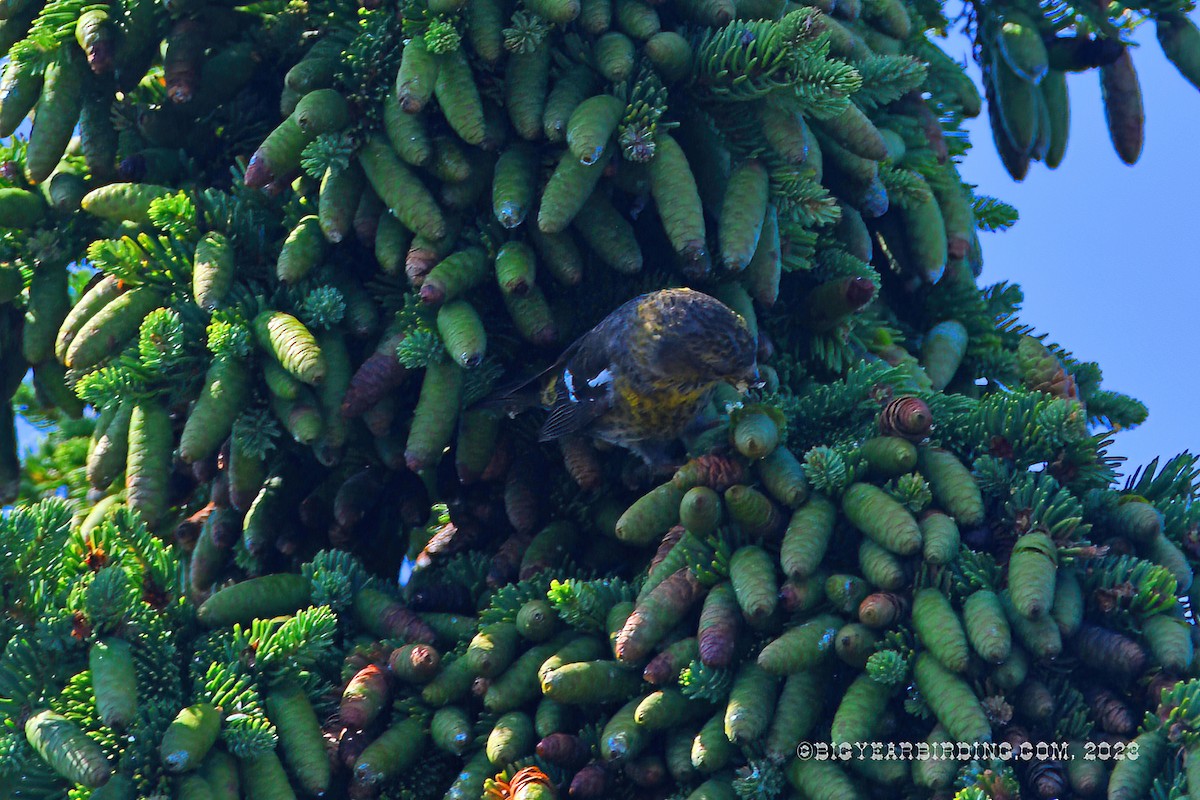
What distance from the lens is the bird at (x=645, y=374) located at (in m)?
3.21

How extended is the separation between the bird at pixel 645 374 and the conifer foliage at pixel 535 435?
72 mm

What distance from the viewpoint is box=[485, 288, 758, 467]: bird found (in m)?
3.21

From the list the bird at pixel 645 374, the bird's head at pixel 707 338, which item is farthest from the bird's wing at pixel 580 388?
the bird's head at pixel 707 338

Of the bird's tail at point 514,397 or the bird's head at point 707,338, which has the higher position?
the bird's head at point 707,338

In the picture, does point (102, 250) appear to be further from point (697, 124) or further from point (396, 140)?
point (697, 124)

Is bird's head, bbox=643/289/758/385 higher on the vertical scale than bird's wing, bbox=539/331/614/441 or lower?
higher

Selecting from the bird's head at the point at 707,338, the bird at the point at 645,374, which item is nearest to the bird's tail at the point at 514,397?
the bird at the point at 645,374

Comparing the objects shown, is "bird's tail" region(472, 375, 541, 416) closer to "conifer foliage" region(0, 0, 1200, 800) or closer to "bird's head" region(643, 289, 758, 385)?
"conifer foliage" region(0, 0, 1200, 800)

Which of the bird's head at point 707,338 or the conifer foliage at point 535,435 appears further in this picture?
the bird's head at point 707,338

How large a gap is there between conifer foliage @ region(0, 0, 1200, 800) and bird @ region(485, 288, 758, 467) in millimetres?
72

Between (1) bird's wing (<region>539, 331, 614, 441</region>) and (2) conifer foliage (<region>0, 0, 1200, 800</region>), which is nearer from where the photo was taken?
(2) conifer foliage (<region>0, 0, 1200, 800</region>)

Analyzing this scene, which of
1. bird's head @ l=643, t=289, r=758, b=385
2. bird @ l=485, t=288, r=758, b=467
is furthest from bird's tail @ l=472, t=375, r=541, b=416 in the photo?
bird's head @ l=643, t=289, r=758, b=385

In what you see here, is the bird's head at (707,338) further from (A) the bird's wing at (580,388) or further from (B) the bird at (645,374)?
(A) the bird's wing at (580,388)

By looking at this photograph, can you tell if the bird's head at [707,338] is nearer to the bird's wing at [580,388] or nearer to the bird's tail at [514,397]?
the bird's wing at [580,388]
